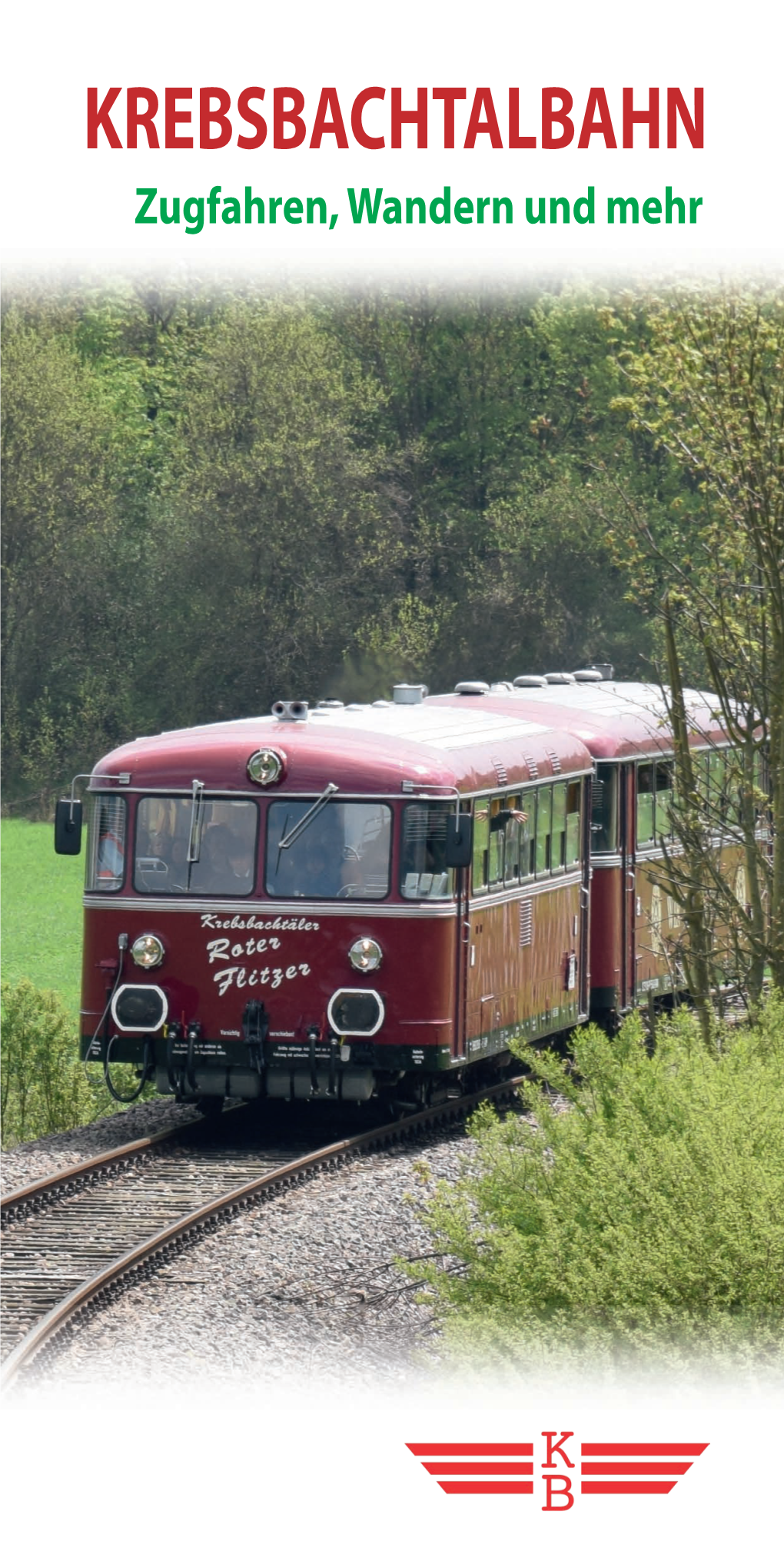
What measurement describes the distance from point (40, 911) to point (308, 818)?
84.2 feet

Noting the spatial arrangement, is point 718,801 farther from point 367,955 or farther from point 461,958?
point 367,955

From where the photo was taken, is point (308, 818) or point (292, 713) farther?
point (292, 713)

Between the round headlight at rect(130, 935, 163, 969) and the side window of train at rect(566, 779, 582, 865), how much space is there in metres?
4.21

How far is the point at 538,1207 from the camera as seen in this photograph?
30.4 ft

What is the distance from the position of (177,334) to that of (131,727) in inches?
575

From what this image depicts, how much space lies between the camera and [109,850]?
1658cm

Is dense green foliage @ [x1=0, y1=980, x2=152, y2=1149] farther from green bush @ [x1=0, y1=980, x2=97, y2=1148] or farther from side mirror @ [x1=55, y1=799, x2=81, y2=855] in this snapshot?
side mirror @ [x1=55, y1=799, x2=81, y2=855]

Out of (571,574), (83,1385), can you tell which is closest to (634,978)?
(83,1385)

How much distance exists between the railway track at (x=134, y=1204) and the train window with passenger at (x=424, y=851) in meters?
1.71

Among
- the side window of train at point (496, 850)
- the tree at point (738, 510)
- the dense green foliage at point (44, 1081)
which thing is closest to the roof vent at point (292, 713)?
the side window of train at point (496, 850)

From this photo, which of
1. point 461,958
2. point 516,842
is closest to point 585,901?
point 516,842

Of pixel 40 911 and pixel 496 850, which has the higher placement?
pixel 496 850

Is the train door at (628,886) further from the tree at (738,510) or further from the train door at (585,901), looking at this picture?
the tree at (738,510)

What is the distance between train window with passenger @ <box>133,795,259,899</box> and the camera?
53.4ft
